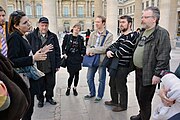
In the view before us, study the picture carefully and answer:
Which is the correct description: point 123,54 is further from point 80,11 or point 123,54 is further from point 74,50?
point 80,11

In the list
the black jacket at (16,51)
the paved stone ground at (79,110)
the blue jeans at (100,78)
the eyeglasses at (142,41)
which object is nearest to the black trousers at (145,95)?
the eyeglasses at (142,41)

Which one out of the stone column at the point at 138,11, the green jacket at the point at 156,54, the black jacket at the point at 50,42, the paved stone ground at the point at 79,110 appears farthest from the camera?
the stone column at the point at 138,11

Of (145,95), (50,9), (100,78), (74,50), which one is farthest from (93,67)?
(50,9)

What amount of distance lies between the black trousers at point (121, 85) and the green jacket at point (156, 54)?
87cm

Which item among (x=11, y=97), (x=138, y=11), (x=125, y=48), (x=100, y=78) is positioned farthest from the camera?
(x=138, y=11)

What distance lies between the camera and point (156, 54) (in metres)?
3.01

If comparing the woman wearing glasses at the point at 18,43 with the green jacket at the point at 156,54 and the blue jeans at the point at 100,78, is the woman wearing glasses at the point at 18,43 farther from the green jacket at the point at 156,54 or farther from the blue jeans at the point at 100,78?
the blue jeans at the point at 100,78

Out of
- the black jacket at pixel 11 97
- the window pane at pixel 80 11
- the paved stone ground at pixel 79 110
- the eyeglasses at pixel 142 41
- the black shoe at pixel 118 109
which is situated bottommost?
the paved stone ground at pixel 79 110

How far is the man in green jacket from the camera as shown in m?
2.92

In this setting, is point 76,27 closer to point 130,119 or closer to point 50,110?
point 50,110

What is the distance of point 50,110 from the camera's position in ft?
14.0

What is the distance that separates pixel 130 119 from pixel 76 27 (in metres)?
2.60

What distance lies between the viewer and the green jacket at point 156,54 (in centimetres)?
291

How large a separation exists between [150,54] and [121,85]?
125 centimetres
